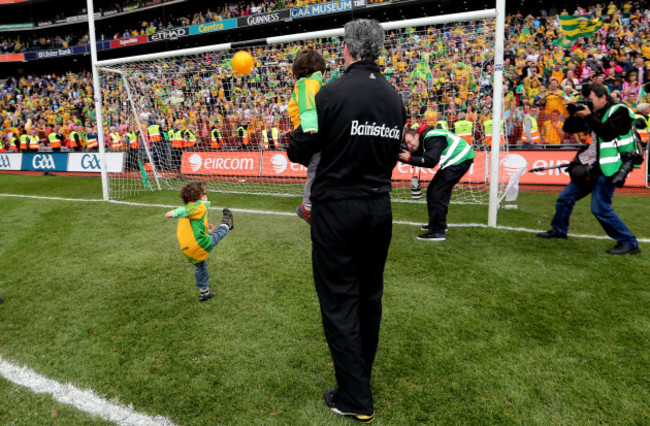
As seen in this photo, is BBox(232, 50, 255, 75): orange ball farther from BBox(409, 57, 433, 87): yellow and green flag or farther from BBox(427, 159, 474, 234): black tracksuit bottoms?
BBox(427, 159, 474, 234): black tracksuit bottoms

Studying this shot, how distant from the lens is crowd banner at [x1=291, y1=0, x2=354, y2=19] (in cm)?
2191

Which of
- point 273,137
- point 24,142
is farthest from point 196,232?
point 24,142

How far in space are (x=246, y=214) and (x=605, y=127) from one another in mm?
5794

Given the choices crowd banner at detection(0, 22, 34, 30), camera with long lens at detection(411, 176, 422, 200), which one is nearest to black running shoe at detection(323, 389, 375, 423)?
camera with long lens at detection(411, 176, 422, 200)

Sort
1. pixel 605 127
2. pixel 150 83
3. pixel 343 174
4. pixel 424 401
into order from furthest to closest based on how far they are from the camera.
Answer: pixel 150 83 < pixel 605 127 < pixel 424 401 < pixel 343 174

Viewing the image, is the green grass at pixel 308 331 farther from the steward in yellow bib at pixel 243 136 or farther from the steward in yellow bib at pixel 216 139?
the steward in yellow bib at pixel 216 139

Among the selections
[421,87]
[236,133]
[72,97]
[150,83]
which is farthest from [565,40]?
[72,97]

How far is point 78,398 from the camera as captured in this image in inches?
106

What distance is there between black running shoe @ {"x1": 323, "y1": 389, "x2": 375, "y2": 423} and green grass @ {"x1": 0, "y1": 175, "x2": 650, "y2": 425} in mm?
48

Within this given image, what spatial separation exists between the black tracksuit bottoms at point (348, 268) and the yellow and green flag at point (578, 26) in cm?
2046

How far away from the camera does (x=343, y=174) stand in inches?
89.7

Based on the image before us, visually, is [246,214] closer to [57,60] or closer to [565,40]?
[565,40]

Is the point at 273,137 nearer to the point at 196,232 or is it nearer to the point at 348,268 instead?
the point at 196,232

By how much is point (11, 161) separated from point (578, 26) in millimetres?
26390
